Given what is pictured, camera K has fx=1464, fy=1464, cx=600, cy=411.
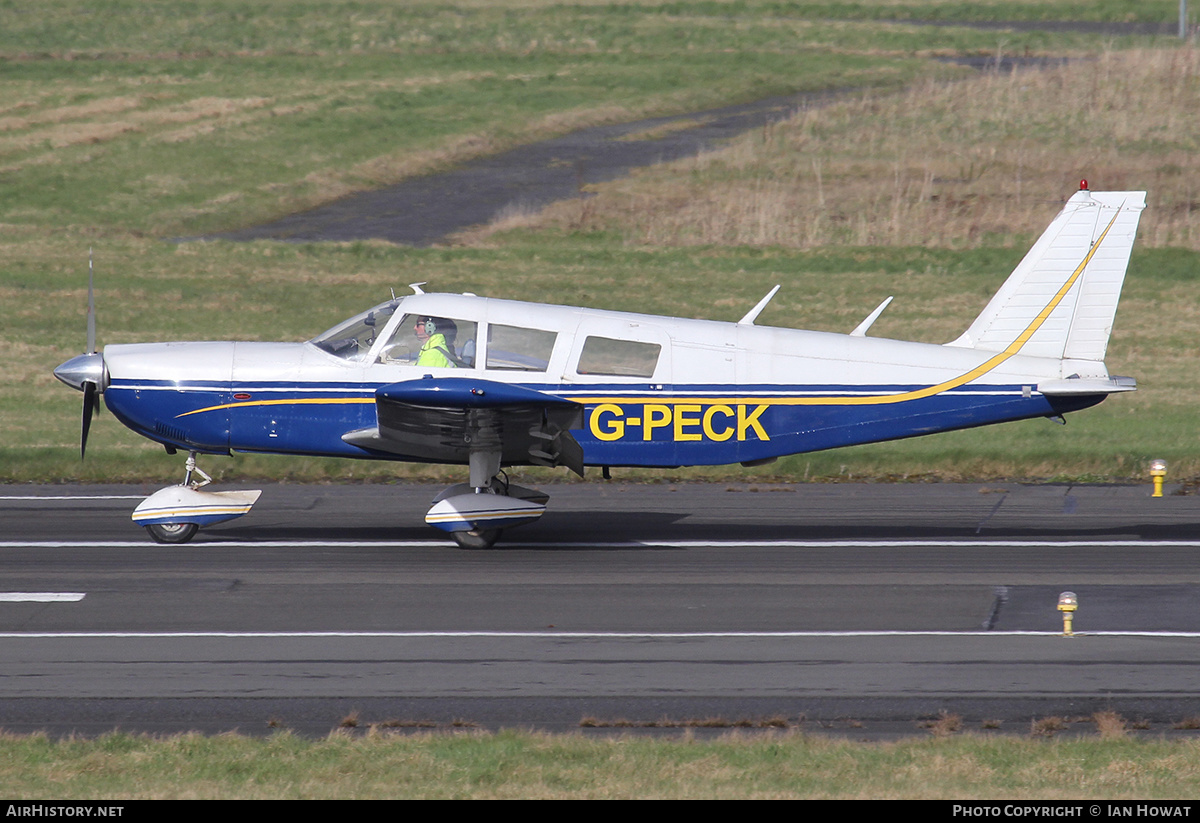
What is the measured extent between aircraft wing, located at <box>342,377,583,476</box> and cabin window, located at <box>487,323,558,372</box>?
275 millimetres

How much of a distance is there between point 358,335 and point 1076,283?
6978mm

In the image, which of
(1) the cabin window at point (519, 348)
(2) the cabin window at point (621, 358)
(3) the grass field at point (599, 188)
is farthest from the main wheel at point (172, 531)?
(2) the cabin window at point (621, 358)

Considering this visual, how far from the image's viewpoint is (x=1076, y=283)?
14.1 m

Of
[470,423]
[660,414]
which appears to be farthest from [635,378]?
[470,423]

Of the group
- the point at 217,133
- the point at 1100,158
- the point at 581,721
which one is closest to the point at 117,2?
the point at 217,133

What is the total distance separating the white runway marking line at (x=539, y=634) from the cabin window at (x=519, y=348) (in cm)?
335

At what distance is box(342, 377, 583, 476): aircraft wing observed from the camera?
13281 millimetres

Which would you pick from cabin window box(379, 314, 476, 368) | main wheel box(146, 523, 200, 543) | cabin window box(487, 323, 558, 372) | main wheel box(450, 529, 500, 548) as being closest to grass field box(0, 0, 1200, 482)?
main wheel box(146, 523, 200, 543)

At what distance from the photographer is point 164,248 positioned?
3206 cm

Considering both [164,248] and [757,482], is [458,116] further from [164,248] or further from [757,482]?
[757,482]

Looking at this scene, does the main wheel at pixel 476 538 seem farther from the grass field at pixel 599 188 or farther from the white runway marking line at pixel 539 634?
the grass field at pixel 599 188

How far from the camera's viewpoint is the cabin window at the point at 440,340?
550 inches

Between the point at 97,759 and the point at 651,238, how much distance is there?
2617 centimetres

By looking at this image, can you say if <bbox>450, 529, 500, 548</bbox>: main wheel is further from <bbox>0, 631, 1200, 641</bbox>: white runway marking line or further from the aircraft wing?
<bbox>0, 631, 1200, 641</bbox>: white runway marking line
